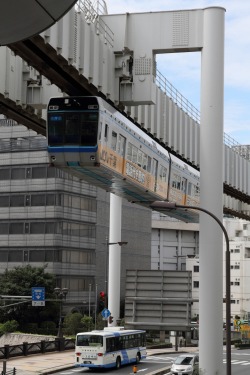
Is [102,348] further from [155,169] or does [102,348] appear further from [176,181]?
[155,169]

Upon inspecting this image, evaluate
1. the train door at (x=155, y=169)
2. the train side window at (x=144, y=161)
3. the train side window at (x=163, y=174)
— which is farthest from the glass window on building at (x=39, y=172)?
the train side window at (x=144, y=161)

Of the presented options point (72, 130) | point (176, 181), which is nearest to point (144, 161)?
point (72, 130)

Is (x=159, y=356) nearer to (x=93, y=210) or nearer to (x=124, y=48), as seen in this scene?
(x=93, y=210)

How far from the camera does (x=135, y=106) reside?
2883 cm

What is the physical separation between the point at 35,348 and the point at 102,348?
12.0 metres

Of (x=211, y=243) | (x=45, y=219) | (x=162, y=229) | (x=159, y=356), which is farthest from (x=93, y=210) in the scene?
(x=211, y=243)

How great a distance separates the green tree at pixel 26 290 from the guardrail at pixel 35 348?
1687cm

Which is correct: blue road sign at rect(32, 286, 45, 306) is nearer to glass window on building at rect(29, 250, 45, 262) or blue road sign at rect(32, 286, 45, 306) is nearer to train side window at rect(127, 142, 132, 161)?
train side window at rect(127, 142, 132, 161)

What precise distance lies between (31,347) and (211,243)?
31.3 meters

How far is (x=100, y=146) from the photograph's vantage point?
22.5 metres

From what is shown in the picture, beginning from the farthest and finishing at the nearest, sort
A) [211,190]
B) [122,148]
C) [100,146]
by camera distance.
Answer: [211,190], [122,148], [100,146]

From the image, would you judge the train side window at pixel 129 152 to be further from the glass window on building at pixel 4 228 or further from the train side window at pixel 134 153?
the glass window on building at pixel 4 228

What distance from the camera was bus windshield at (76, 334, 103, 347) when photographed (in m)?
44.7

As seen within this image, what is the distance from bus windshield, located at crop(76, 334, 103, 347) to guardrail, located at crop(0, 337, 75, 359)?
320 inches
